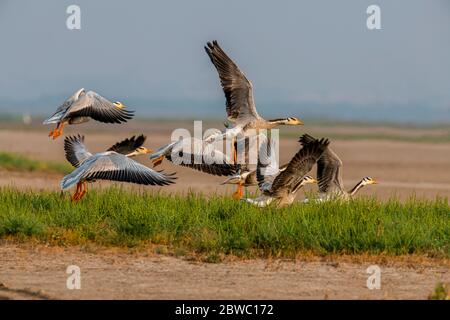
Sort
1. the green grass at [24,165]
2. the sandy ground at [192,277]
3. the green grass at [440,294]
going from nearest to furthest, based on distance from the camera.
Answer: the green grass at [440,294]
the sandy ground at [192,277]
the green grass at [24,165]

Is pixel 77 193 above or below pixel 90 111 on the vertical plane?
below

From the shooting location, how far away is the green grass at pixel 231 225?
35.1ft

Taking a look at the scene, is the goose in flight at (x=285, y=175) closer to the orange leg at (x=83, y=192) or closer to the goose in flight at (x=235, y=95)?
the goose in flight at (x=235, y=95)

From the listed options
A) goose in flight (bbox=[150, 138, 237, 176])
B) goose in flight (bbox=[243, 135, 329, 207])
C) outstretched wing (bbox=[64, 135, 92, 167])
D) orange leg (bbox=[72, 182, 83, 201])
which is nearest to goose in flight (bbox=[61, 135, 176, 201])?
orange leg (bbox=[72, 182, 83, 201])

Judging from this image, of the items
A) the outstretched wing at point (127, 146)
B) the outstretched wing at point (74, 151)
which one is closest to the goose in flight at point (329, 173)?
the outstretched wing at point (127, 146)

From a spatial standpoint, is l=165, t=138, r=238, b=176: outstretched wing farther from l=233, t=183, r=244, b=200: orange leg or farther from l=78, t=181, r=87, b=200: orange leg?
l=78, t=181, r=87, b=200: orange leg

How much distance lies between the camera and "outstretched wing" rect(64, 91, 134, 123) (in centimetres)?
1358

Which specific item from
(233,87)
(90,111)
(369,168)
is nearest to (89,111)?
(90,111)

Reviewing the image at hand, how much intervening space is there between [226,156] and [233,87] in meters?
1.16

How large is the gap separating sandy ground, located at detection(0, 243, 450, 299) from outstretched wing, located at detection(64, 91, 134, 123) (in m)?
2.94

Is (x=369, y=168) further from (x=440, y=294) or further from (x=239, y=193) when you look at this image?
(x=440, y=294)

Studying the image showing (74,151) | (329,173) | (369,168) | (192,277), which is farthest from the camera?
(369,168)

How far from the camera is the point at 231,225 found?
36.6ft
